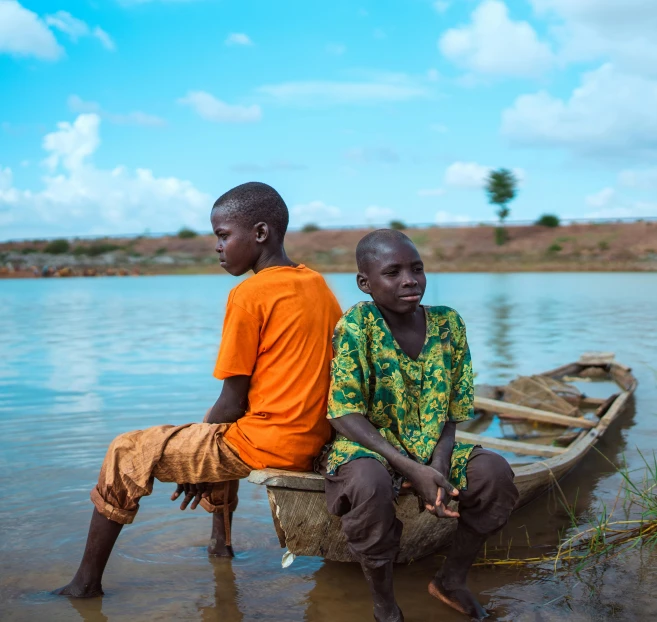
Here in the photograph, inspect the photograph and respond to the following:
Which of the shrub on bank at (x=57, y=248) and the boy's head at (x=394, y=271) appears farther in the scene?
the shrub on bank at (x=57, y=248)

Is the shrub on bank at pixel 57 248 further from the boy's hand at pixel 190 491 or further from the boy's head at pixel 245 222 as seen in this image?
the boy's head at pixel 245 222

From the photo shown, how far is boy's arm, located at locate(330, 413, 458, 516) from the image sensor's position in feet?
8.36

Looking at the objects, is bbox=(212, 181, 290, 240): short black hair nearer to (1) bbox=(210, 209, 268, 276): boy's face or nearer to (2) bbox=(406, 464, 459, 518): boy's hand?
(1) bbox=(210, 209, 268, 276): boy's face

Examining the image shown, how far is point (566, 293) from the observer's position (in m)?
25.0

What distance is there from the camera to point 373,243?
9.36 feet

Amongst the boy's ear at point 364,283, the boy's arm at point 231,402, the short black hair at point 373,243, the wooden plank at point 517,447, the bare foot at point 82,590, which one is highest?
the short black hair at point 373,243

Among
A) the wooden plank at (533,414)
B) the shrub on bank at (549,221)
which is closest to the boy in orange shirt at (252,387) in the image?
the wooden plank at (533,414)

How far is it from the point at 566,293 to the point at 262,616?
23447mm

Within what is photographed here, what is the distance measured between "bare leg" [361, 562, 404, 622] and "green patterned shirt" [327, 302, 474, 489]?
36cm

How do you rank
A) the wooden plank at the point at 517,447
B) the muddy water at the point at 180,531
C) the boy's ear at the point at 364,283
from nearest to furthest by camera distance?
the boy's ear at the point at 364,283 < the muddy water at the point at 180,531 < the wooden plank at the point at 517,447

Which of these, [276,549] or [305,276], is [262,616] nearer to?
[276,549]

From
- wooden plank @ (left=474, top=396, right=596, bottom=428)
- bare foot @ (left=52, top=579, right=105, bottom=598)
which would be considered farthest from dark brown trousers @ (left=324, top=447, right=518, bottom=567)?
wooden plank @ (left=474, top=396, right=596, bottom=428)

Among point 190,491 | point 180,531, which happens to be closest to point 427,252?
point 180,531

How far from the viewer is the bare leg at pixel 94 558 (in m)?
2.95
